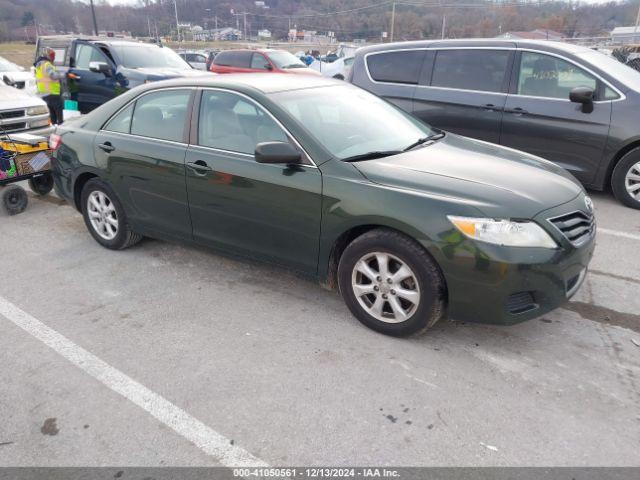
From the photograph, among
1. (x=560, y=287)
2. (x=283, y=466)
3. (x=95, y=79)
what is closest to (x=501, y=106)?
(x=560, y=287)

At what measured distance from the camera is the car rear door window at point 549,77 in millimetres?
5727

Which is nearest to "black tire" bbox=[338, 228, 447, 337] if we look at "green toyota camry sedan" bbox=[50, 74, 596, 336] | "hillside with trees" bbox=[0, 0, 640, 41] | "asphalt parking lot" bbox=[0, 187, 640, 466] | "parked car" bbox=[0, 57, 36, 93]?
"green toyota camry sedan" bbox=[50, 74, 596, 336]

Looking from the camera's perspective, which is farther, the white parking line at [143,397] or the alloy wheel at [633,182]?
the alloy wheel at [633,182]

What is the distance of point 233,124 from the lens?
148 inches

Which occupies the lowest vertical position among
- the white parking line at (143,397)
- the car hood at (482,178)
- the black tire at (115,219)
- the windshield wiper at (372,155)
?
the white parking line at (143,397)

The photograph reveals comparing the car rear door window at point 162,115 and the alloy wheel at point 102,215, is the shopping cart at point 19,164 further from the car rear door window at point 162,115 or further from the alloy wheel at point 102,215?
the car rear door window at point 162,115

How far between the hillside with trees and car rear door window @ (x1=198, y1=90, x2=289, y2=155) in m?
66.5

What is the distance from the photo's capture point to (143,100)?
431cm

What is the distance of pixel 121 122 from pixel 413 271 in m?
2.92

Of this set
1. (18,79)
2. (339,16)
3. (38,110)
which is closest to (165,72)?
(38,110)

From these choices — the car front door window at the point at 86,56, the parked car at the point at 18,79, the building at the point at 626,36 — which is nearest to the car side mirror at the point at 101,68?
the car front door window at the point at 86,56

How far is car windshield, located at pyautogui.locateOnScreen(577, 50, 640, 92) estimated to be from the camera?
18.4 feet

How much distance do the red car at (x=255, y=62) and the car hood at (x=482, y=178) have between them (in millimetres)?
12179

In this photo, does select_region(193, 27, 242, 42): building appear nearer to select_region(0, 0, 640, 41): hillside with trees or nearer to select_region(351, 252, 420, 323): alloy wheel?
select_region(0, 0, 640, 41): hillside with trees
